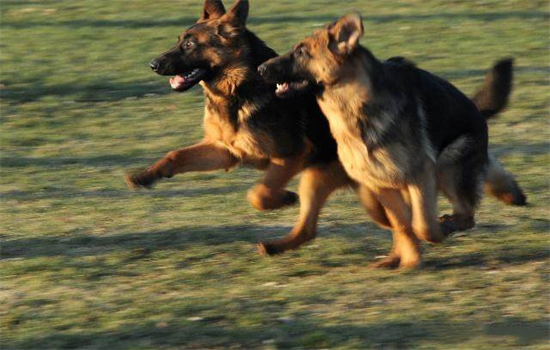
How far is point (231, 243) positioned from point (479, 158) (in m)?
1.68

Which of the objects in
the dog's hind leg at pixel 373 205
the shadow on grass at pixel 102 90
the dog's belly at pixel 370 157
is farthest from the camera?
the shadow on grass at pixel 102 90

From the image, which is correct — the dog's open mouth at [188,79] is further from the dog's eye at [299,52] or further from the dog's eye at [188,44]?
the dog's eye at [299,52]

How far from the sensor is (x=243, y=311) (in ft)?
21.4

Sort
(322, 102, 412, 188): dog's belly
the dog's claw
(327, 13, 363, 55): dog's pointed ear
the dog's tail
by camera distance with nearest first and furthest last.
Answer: (327, 13, 363, 55): dog's pointed ear < (322, 102, 412, 188): dog's belly < the dog's claw < the dog's tail

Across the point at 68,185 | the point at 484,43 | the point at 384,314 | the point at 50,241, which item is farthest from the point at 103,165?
the point at 484,43

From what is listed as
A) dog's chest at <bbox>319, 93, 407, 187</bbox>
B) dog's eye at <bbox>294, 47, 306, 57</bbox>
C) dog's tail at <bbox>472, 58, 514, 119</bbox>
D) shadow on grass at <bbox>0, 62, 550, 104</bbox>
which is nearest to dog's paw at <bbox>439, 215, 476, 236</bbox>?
dog's chest at <bbox>319, 93, 407, 187</bbox>

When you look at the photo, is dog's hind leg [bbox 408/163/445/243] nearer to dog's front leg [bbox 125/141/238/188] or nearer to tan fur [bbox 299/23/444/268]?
tan fur [bbox 299/23/444/268]

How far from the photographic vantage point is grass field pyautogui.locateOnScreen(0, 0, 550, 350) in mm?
6254

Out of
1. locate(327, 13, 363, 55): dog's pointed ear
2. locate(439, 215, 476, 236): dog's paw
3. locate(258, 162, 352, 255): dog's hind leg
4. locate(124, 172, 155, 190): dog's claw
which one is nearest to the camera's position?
locate(327, 13, 363, 55): dog's pointed ear

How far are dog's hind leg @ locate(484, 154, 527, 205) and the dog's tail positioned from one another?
1.19 ft

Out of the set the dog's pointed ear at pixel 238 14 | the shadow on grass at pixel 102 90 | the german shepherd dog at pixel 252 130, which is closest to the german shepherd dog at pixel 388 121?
the german shepherd dog at pixel 252 130

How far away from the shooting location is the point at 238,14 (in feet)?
25.6

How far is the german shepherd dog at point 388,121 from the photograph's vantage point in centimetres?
703

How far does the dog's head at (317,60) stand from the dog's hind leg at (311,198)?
0.65 m
